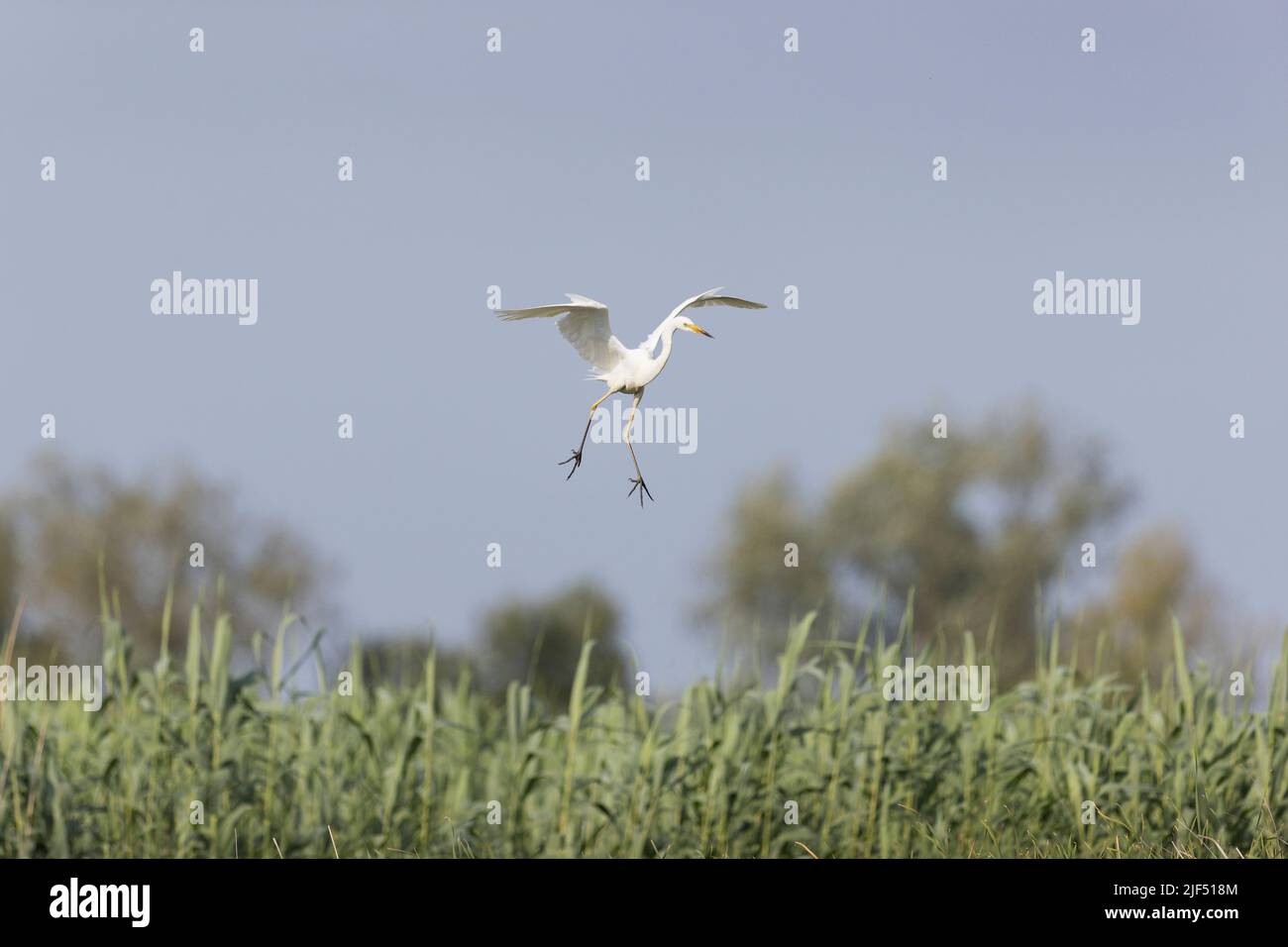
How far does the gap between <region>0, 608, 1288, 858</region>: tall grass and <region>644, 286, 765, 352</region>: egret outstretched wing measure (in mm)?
2110

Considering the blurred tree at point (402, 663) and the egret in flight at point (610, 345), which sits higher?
the egret in flight at point (610, 345)

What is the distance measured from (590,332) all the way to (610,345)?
0.37ft

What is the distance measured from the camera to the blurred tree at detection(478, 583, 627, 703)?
6.89 m

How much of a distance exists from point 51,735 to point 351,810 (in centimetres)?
177

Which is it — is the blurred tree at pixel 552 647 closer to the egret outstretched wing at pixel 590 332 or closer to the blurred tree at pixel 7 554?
the egret outstretched wing at pixel 590 332

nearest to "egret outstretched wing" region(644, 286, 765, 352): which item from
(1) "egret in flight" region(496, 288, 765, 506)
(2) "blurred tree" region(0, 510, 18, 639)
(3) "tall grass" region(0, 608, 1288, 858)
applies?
(1) "egret in flight" region(496, 288, 765, 506)

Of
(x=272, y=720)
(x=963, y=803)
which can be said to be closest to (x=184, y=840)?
(x=272, y=720)

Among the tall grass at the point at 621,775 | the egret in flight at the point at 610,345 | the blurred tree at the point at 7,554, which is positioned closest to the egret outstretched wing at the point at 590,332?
the egret in flight at the point at 610,345

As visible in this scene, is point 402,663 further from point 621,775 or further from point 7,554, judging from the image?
point 7,554

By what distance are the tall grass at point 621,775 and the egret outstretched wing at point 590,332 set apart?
2066mm

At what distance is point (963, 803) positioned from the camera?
22.4ft

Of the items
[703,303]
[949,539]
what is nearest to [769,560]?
[949,539]

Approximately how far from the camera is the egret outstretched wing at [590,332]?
5223 mm
